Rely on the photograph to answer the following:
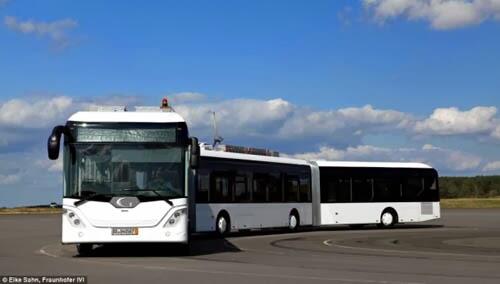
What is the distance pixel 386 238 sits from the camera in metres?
27.2

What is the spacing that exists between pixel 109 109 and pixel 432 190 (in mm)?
19718

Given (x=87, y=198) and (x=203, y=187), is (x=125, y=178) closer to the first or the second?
(x=87, y=198)

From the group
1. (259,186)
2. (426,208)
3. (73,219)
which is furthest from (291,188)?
(73,219)

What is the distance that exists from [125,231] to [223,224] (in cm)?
1039

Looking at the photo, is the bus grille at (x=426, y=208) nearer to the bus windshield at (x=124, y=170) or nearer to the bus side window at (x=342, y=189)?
the bus side window at (x=342, y=189)

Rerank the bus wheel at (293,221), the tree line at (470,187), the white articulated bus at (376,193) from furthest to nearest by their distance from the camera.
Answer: the tree line at (470,187), the white articulated bus at (376,193), the bus wheel at (293,221)

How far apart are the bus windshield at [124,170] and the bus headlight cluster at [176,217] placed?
353 mm

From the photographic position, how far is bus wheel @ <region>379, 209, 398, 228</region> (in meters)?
34.7

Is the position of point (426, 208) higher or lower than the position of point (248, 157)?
lower

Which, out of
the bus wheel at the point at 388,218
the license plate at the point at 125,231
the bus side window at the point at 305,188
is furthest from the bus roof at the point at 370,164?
the license plate at the point at 125,231

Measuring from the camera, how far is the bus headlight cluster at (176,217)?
17.5 metres

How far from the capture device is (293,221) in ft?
105

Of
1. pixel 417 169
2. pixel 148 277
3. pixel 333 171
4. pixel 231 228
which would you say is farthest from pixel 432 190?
pixel 148 277

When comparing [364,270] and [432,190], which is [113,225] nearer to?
[364,270]
